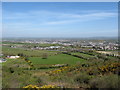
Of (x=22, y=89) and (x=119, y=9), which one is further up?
(x=119, y=9)

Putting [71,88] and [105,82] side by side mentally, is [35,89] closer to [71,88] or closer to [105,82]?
[71,88]

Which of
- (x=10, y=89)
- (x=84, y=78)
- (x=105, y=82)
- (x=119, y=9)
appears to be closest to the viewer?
(x=105, y=82)

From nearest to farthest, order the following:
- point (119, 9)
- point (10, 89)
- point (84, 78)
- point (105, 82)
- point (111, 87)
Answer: point (111, 87) < point (105, 82) < point (10, 89) < point (119, 9) < point (84, 78)

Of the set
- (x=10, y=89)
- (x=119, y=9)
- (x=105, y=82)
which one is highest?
(x=119, y=9)

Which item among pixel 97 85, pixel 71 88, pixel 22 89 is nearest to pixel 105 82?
pixel 97 85

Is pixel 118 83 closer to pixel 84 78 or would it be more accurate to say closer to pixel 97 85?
pixel 97 85

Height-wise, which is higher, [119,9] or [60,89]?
[119,9]

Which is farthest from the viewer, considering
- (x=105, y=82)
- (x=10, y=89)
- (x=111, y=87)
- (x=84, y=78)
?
(x=84, y=78)

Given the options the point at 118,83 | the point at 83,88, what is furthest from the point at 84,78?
the point at 118,83

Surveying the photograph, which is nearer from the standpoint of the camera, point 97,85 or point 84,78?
point 97,85
